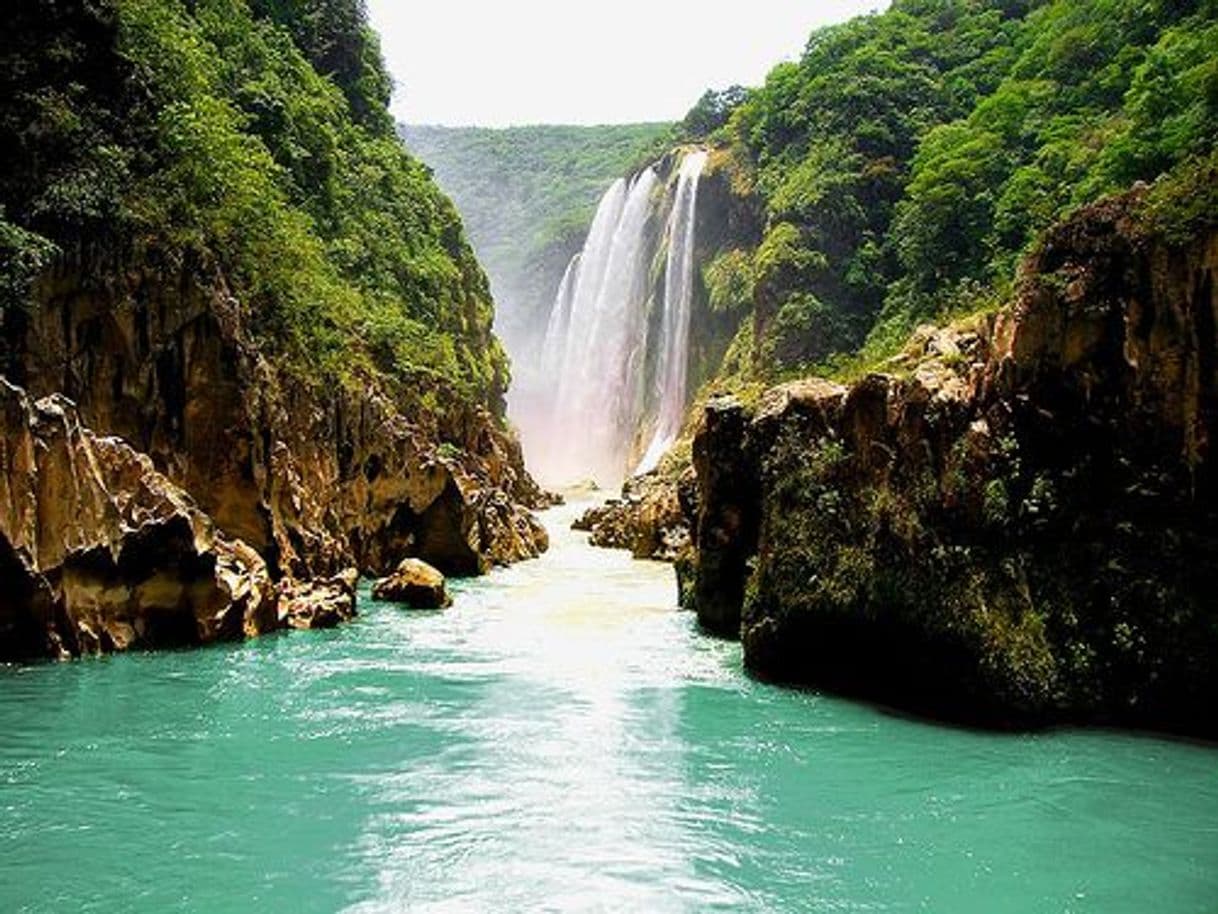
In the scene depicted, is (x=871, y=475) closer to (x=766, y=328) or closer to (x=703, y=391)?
(x=766, y=328)

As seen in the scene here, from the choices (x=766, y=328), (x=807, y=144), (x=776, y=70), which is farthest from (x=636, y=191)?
(x=766, y=328)

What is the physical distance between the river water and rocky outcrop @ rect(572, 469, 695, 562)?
15654 mm

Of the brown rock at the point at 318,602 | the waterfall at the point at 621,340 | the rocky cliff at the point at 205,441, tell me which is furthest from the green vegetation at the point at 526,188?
the brown rock at the point at 318,602

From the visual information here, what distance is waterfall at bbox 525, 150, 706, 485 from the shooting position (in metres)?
57.8

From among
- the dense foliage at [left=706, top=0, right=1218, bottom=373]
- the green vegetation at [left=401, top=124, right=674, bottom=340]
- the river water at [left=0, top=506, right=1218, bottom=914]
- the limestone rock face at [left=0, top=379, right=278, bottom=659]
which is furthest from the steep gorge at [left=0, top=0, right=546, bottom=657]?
the green vegetation at [left=401, top=124, right=674, bottom=340]

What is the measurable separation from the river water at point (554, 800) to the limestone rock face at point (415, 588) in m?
6.71

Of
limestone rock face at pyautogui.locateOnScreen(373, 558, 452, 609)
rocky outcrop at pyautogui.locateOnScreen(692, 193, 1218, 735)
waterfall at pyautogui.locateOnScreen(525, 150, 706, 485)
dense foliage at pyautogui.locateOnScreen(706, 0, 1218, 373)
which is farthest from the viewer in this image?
waterfall at pyautogui.locateOnScreen(525, 150, 706, 485)

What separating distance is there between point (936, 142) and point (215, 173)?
32579 millimetres

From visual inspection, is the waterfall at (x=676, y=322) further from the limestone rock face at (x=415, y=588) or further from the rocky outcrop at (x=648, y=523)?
the limestone rock face at (x=415, y=588)

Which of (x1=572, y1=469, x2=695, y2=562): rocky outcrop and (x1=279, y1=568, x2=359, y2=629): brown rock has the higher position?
(x1=572, y1=469, x2=695, y2=562): rocky outcrop

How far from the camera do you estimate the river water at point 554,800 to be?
7.16 m

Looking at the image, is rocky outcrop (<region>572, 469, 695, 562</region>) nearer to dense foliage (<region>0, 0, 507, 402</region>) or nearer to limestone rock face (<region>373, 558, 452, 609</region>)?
dense foliage (<region>0, 0, 507, 402</region>)

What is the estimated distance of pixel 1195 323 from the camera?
10781 millimetres

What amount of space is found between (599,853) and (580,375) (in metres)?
58.9
